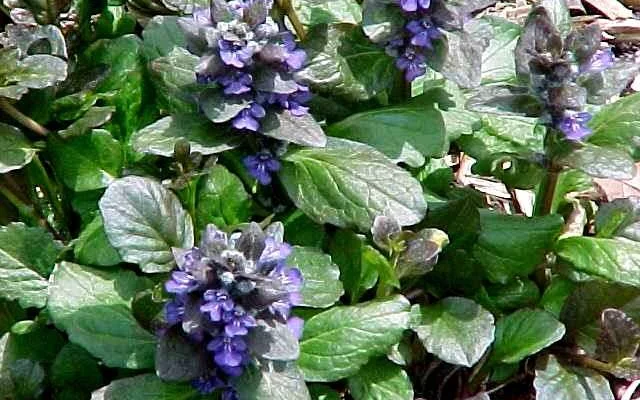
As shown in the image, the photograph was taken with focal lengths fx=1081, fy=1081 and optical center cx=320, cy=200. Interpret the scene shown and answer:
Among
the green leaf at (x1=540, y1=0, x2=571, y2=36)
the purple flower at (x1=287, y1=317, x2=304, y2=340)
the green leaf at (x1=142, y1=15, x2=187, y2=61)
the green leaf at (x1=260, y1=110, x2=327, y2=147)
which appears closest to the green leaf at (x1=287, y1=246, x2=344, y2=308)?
the purple flower at (x1=287, y1=317, x2=304, y2=340)

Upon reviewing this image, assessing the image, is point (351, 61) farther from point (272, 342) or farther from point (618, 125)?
point (272, 342)

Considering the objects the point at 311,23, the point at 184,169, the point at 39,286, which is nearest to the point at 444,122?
the point at 311,23

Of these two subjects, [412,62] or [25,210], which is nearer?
[412,62]

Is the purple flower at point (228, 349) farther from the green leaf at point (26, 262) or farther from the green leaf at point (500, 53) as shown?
the green leaf at point (500, 53)

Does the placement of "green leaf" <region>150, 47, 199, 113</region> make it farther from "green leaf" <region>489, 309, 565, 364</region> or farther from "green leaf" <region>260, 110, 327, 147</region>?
"green leaf" <region>489, 309, 565, 364</region>

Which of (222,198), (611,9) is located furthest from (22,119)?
(611,9)

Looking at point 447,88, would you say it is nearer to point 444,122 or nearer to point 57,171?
point 444,122

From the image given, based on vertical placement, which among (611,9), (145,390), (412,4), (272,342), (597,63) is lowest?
(145,390)
